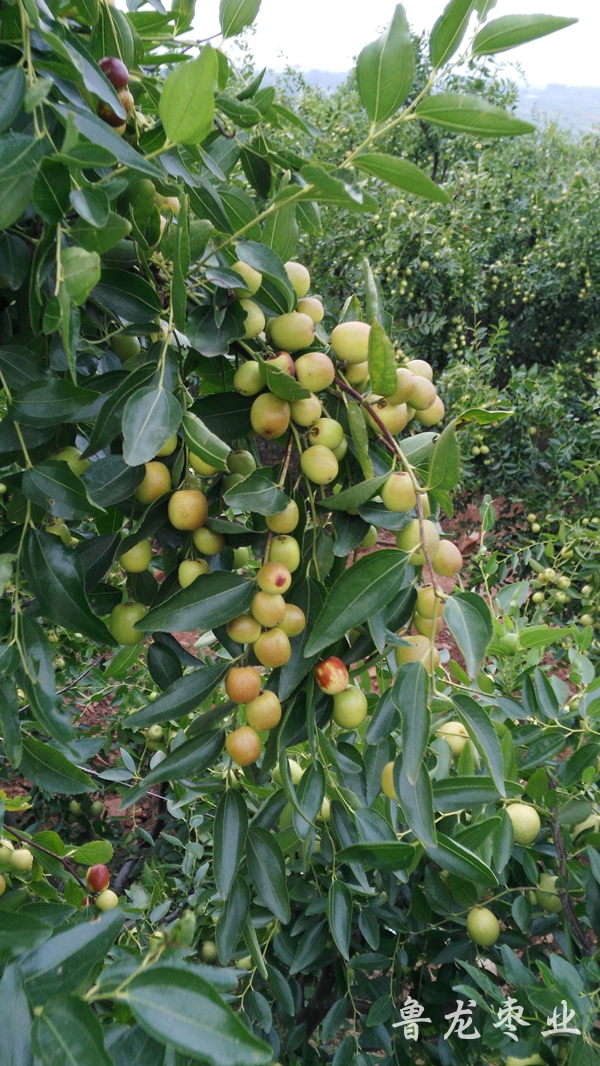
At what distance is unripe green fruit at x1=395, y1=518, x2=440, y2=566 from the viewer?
55 centimetres

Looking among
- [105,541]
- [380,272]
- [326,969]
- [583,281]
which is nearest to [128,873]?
[326,969]

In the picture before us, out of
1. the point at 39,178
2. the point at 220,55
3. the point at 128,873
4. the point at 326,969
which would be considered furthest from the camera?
the point at 128,873

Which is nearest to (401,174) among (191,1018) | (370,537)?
(370,537)

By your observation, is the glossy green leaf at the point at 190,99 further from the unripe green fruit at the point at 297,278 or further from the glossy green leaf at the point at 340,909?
the glossy green leaf at the point at 340,909

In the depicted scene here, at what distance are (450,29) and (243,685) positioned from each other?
1.60 ft

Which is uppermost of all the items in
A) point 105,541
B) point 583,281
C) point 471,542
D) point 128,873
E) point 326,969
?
point 105,541

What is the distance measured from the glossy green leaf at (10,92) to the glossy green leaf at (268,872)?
1.91 ft

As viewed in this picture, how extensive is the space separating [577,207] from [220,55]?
12.3 ft

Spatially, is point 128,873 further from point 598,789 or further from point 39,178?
→ point 39,178

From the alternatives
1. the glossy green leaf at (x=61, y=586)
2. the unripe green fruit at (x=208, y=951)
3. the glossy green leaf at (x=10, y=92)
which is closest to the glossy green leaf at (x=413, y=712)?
the glossy green leaf at (x=61, y=586)

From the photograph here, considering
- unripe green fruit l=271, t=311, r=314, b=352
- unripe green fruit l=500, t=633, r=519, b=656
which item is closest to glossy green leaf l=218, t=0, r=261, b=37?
unripe green fruit l=271, t=311, r=314, b=352

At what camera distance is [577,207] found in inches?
148

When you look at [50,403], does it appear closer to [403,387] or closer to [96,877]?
[403,387]

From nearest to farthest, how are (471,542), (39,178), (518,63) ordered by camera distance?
(39,178)
(471,542)
(518,63)
